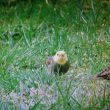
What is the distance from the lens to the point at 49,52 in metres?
5.24

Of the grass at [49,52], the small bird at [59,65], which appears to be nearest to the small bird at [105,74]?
the grass at [49,52]

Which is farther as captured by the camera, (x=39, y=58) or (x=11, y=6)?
(x=11, y=6)

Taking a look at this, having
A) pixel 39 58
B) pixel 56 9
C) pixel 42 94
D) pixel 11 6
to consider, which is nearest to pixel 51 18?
pixel 56 9

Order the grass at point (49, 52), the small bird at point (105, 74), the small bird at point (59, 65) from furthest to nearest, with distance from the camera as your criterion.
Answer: the small bird at point (59, 65)
the small bird at point (105, 74)
the grass at point (49, 52)

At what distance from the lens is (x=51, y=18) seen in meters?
6.70

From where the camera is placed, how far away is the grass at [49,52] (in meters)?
3.74

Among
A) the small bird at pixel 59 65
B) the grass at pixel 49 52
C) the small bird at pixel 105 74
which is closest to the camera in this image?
the grass at pixel 49 52

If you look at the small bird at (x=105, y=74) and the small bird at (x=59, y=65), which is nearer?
the small bird at (x=105, y=74)

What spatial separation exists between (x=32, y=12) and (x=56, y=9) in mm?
340

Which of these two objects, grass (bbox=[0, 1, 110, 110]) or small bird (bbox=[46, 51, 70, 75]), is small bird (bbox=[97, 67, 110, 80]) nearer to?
grass (bbox=[0, 1, 110, 110])

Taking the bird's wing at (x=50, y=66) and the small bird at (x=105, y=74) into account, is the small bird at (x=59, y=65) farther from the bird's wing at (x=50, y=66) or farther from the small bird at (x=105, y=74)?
the small bird at (x=105, y=74)

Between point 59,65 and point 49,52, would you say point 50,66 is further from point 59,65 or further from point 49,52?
point 49,52

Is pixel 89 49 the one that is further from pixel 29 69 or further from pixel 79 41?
pixel 29 69

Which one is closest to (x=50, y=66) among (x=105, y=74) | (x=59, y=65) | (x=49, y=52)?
(x=59, y=65)
